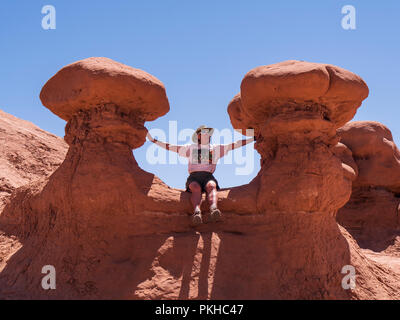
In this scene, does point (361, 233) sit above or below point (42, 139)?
below

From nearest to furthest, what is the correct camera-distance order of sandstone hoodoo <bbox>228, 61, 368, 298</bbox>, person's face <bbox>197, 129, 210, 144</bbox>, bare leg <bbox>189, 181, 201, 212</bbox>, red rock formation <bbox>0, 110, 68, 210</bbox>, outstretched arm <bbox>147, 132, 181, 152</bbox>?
sandstone hoodoo <bbox>228, 61, 368, 298</bbox> → bare leg <bbox>189, 181, 201, 212</bbox> → person's face <bbox>197, 129, 210, 144</bbox> → outstretched arm <bbox>147, 132, 181, 152</bbox> → red rock formation <bbox>0, 110, 68, 210</bbox>

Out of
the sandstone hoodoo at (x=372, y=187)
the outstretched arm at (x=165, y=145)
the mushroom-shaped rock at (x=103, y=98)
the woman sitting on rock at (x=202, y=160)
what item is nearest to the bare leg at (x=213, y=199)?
the woman sitting on rock at (x=202, y=160)

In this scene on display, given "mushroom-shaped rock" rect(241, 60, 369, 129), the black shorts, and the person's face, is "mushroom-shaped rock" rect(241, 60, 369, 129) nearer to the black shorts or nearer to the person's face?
the person's face

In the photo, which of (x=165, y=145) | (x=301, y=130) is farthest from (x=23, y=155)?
(x=301, y=130)

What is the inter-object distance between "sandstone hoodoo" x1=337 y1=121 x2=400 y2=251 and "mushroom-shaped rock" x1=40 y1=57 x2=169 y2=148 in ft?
20.2

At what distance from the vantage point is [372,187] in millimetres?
10578

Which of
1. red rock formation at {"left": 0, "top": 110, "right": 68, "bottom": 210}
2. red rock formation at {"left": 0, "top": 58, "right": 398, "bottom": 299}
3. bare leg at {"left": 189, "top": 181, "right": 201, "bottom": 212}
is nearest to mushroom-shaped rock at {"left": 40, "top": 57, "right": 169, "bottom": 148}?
red rock formation at {"left": 0, "top": 58, "right": 398, "bottom": 299}

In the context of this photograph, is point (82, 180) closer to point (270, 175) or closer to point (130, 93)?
point (130, 93)

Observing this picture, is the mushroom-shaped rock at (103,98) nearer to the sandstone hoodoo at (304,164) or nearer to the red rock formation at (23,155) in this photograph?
the sandstone hoodoo at (304,164)

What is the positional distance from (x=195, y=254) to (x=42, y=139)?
7.17 meters

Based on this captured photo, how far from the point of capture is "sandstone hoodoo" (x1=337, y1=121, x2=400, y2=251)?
409 inches
